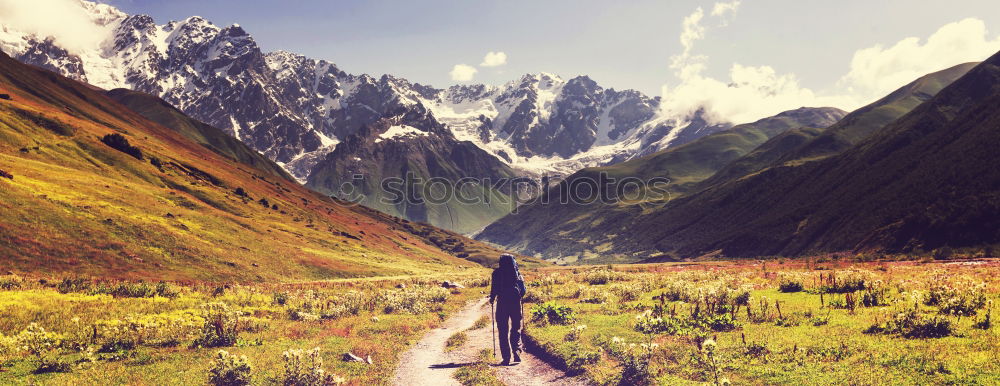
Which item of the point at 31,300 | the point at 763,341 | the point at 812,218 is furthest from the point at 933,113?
the point at 31,300

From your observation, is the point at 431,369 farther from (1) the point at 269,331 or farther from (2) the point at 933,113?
(2) the point at 933,113

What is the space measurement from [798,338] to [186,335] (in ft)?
80.7

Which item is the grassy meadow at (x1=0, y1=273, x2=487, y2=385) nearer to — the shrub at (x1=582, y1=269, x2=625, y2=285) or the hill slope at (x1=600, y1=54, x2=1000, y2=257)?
the shrub at (x1=582, y1=269, x2=625, y2=285)

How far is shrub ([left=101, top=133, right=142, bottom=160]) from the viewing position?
84500 mm

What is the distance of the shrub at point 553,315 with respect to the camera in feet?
81.3


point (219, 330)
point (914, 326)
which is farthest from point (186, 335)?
point (914, 326)

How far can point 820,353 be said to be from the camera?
14547 mm

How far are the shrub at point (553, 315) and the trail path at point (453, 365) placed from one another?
2779 millimetres

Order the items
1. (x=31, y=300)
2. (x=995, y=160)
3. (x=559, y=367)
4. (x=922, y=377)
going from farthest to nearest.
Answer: (x=995, y=160) → (x=31, y=300) → (x=559, y=367) → (x=922, y=377)

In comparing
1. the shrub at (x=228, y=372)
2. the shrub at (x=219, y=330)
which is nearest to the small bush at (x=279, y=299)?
the shrub at (x=219, y=330)

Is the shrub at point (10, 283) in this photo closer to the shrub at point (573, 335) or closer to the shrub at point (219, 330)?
the shrub at point (219, 330)

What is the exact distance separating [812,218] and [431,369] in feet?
425

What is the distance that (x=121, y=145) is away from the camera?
8544cm

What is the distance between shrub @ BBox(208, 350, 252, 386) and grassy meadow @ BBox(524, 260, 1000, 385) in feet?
35.8
